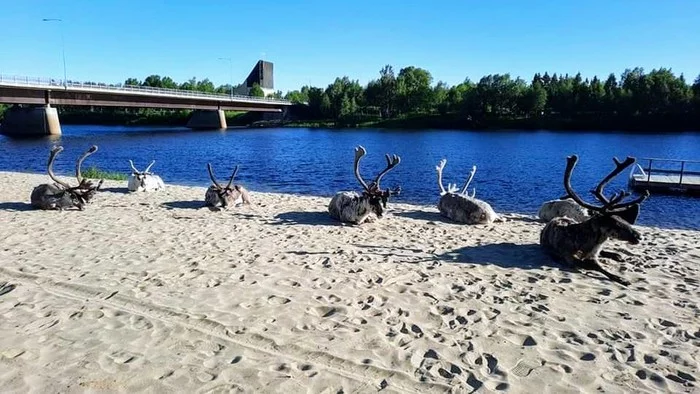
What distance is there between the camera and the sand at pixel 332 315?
5.16m

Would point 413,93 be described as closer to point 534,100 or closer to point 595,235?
point 534,100

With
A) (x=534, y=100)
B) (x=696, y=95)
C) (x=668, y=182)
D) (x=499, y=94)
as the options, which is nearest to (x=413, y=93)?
(x=499, y=94)

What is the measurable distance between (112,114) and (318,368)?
149m

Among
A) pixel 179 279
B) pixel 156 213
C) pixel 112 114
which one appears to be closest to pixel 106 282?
pixel 179 279

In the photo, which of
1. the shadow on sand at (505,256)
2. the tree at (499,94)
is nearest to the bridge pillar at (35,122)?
the shadow on sand at (505,256)

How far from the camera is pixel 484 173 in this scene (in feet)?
114

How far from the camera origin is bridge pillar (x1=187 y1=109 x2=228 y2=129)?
106 metres

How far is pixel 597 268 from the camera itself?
8.75 metres

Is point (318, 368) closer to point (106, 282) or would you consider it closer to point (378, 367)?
point (378, 367)

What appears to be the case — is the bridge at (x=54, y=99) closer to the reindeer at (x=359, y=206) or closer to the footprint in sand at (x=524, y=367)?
the reindeer at (x=359, y=206)

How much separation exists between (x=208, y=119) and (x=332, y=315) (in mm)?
107218

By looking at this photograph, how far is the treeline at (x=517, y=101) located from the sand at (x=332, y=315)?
99.3 meters

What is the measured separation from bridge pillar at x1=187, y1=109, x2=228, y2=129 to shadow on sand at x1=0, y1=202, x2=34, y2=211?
93.8 meters

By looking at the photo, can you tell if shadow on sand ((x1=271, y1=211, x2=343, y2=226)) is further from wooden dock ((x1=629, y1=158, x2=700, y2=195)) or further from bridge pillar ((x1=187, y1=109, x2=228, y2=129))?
bridge pillar ((x1=187, y1=109, x2=228, y2=129))
